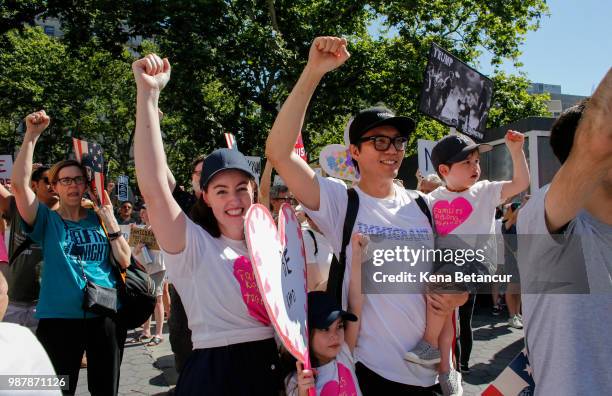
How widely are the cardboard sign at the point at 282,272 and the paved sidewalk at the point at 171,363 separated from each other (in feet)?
11.2

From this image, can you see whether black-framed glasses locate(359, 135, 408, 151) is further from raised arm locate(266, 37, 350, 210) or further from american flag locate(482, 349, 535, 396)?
american flag locate(482, 349, 535, 396)

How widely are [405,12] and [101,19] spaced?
9.08m

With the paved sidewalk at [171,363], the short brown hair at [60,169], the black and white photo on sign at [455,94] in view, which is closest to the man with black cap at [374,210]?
the short brown hair at [60,169]

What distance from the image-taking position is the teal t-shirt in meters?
3.02

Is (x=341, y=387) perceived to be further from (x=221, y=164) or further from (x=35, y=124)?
(x=35, y=124)

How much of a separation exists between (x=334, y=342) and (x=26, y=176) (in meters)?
2.16

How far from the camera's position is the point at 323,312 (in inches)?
80.2

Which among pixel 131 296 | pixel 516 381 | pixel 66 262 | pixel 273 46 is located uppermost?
pixel 273 46

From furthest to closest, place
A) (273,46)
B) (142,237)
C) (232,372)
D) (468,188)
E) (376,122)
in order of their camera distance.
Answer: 1. (273,46)
2. (142,237)
3. (468,188)
4. (376,122)
5. (232,372)

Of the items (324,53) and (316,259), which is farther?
(316,259)

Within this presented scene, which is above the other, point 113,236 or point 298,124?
point 298,124

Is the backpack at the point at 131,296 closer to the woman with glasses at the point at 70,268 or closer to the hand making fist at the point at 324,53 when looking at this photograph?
the woman with glasses at the point at 70,268

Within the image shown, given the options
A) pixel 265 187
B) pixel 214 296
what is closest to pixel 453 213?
pixel 265 187

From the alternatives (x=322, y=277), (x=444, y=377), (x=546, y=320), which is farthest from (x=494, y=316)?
(x=546, y=320)
